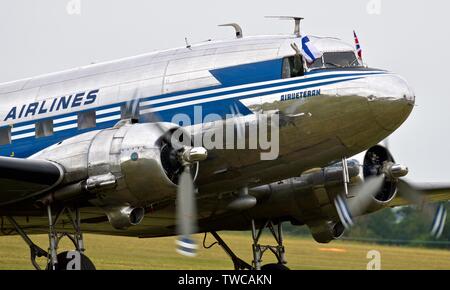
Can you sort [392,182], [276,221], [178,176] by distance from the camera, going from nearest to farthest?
[178,176] → [392,182] → [276,221]

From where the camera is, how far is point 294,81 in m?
16.2

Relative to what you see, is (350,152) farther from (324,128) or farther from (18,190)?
(18,190)

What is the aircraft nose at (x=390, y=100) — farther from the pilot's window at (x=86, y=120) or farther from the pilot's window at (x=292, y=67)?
the pilot's window at (x=86, y=120)

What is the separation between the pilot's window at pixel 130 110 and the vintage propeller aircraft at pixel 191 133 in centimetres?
2

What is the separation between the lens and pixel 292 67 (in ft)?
53.7

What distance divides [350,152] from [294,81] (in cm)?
148

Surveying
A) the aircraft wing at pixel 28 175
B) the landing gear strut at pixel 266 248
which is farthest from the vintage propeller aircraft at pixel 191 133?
the landing gear strut at pixel 266 248

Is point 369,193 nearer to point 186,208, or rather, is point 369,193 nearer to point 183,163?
point 186,208

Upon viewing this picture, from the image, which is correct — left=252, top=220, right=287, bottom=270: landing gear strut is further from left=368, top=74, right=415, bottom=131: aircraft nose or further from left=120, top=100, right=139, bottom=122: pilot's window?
left=368, top=74, right=415, bottom=131: aircraft nose

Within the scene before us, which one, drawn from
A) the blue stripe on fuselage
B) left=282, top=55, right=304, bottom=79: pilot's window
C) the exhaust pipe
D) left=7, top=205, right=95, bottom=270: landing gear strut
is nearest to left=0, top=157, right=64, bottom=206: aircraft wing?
left=7, top=205, right=95, bottom=270: landing gear strut

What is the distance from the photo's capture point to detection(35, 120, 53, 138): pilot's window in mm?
17625

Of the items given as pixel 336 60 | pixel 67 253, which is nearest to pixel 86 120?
pixel 67 253
